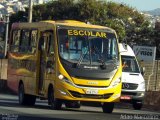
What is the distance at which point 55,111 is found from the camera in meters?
20.4

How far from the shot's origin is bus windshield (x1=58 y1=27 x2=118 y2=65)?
2064 centimetres

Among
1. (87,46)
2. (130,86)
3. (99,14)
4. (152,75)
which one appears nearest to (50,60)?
(87,46)

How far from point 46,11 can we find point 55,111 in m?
60.6

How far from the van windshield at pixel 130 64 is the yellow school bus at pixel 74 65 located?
4735 millimetres

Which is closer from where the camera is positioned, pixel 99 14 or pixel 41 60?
pixel 41 60

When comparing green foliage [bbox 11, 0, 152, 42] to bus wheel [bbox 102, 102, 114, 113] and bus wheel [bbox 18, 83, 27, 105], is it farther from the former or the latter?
bus wheel [bbox 102, 102, 114, 113]

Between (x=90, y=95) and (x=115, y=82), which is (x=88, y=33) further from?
(x=90, y=95)

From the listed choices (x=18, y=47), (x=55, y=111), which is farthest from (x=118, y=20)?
(x=55, y=111)

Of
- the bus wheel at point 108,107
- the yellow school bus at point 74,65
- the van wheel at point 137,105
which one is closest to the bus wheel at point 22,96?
the yellow school bus at point 74,65

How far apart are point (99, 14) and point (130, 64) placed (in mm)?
50320

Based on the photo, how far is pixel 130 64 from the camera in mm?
27359

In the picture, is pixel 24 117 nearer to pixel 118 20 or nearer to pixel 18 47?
pixel 18 47

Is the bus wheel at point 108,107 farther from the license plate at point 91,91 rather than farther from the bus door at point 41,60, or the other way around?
the bus door at point 41,60

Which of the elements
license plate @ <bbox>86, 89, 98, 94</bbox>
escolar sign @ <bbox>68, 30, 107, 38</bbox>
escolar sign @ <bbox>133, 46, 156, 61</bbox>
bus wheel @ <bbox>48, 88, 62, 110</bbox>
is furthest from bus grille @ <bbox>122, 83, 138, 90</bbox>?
license plate @ <bbox>86, 89, 98, 94</bbox>
